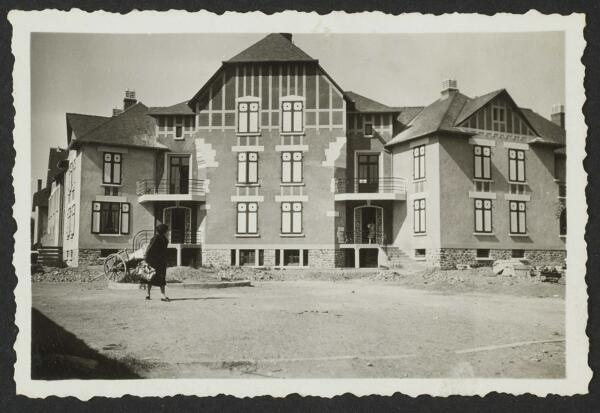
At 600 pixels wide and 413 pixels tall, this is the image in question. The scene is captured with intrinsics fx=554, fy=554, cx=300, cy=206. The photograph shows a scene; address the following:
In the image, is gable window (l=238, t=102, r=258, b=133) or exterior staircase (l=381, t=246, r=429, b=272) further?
exterior staircase (l=381, t=246, r=429, b=272)

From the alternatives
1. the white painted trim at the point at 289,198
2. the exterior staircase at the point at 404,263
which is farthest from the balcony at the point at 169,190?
the exterior staircase at the point at 404,263

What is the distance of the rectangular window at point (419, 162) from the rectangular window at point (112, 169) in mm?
4774

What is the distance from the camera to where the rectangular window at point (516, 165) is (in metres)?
7.89

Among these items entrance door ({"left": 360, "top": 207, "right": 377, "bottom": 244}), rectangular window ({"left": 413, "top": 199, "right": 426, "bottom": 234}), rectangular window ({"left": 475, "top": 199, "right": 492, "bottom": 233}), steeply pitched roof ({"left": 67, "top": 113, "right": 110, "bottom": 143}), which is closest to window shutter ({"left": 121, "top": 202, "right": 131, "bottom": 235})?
steeply pitched roof ({"left": 67, "top": 113, "right": 110, "bottom": 143})

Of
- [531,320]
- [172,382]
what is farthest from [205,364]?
[531,320]

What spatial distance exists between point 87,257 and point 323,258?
3.39 m

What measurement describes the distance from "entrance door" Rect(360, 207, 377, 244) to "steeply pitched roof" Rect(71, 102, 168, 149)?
10.5ft

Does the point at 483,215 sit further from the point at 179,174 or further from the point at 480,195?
the point at 179,174

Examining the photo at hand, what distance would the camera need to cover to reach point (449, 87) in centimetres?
675

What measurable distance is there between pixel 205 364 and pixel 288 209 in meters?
2.89

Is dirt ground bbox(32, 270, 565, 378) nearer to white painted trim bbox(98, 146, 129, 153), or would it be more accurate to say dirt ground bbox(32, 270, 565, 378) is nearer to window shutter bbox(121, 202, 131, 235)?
window shutter bbox(121, 202, 131, 235)

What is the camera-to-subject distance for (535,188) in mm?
7156

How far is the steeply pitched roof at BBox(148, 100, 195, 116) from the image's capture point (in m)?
7.01

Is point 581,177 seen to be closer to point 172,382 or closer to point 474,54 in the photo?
point 474,54
